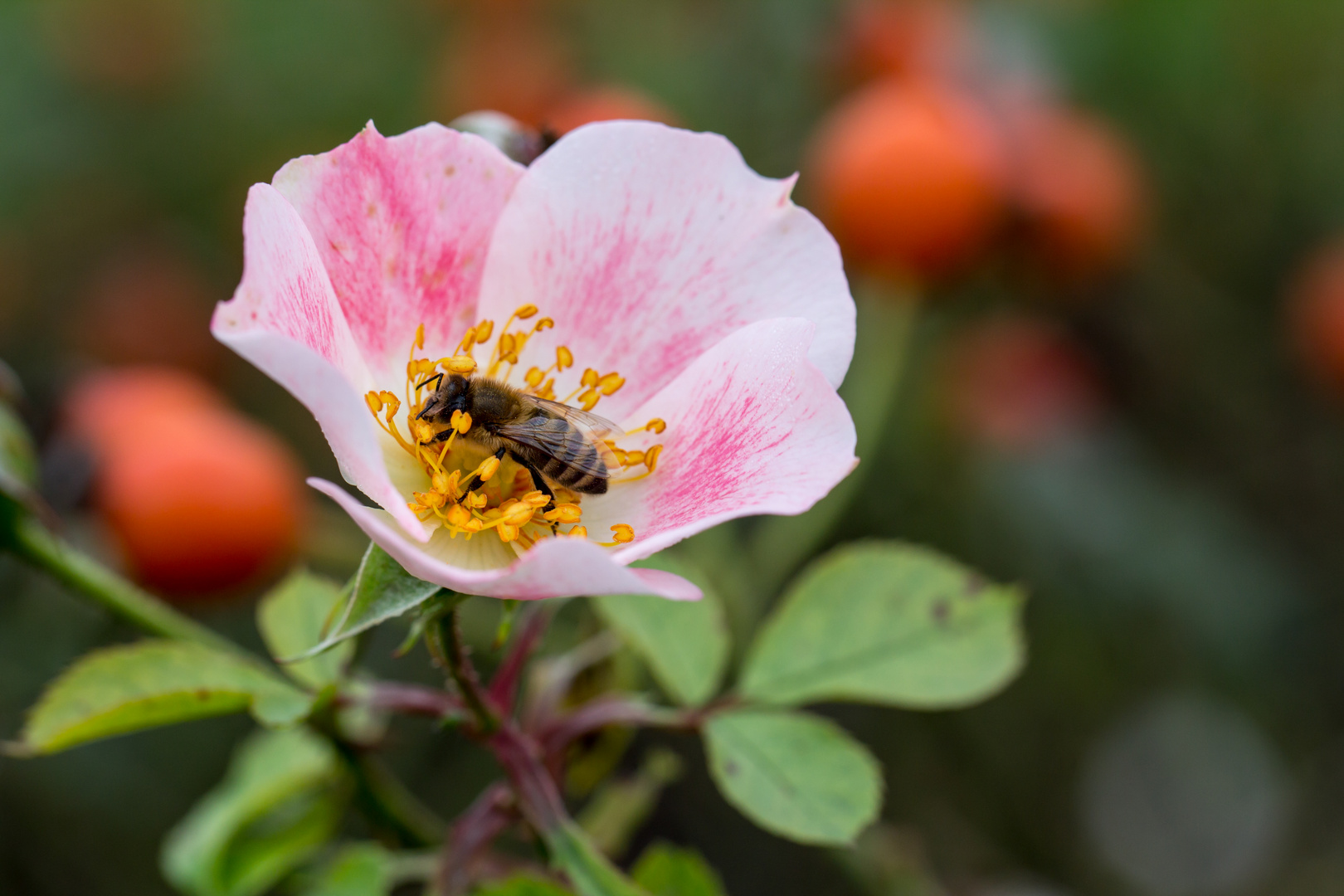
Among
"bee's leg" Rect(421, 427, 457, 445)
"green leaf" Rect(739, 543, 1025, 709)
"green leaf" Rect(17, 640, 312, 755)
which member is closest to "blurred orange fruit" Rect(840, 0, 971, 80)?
"green leaf" Rect(739, 543, 1025, 709)

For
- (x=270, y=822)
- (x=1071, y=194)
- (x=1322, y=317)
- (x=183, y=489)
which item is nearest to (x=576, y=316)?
(x=270, y=822)

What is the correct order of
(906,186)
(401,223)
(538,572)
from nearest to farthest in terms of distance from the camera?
1. (538,572)
2. (401,223)
3. (906,186)

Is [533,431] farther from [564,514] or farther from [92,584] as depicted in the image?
[92,584]

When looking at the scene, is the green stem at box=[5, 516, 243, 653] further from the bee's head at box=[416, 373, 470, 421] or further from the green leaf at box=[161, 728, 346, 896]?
the bee's head at box=[416, 373, 470, 421]

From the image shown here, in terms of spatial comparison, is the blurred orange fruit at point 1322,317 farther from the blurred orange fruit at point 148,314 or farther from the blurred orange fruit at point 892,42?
the blurred orange fruit at point 148,314

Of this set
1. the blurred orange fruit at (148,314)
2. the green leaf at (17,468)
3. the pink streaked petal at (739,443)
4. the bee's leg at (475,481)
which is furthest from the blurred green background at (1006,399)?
the pink streaked petal at (739,443)

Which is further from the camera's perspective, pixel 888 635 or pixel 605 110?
pixel 605 110
